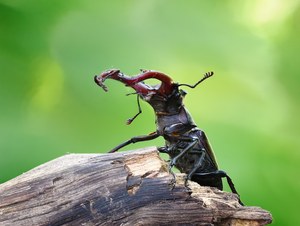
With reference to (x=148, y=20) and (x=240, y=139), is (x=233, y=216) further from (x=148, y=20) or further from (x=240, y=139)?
(x=148, y=20)

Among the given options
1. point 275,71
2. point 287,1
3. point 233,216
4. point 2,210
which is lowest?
point 233,216

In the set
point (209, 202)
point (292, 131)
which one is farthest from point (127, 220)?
point (292, 131)

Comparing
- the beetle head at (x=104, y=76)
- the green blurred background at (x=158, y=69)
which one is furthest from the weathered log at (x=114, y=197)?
the green blurred background at (x=158, y=69)

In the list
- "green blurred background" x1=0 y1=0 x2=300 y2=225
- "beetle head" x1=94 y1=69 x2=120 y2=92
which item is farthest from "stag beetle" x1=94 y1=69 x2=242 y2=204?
"green blurred background" x1=0 y1=0 x2=300 y2=225

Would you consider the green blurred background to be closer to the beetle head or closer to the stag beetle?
the stag beetle

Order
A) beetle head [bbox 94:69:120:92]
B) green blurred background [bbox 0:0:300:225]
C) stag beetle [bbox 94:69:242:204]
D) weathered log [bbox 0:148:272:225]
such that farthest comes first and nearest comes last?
green blurred background [bbox 0:0:300:225], stag beetle [bbox 94:69:242:204], beetle head [bbox 94:69:120:92], weathered log [bbox 0:148:272:225]

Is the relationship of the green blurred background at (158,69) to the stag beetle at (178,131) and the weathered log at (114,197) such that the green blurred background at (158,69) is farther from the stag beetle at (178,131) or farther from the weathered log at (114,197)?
the weathered log at (114,197)
